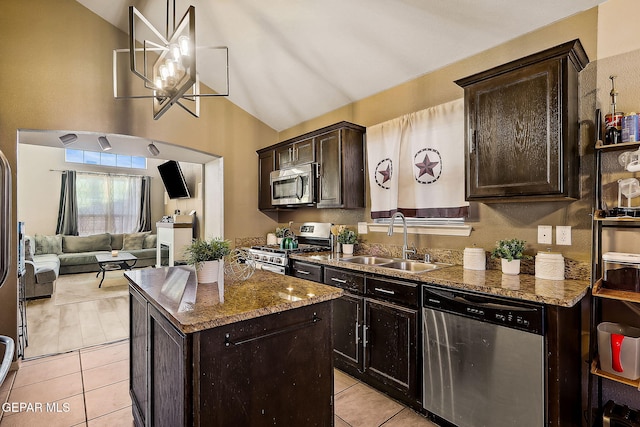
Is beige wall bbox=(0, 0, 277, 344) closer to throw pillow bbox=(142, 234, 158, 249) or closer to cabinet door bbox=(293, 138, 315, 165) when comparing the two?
cabinet door bbox=(293, 138, 315, 165)

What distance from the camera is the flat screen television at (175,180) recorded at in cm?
627

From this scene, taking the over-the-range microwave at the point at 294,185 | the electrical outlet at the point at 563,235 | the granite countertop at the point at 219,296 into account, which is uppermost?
the over-the-range microwave at the point at 294,185

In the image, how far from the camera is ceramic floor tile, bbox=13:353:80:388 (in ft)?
8.93

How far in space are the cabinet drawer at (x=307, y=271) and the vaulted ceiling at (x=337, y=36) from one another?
75.2 inches

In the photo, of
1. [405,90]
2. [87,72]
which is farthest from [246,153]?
[405,90]

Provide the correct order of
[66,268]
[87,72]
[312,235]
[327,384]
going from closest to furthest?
[327,384] → [87,72] → [312,235] → [66,268]

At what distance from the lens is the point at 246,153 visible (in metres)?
4.65

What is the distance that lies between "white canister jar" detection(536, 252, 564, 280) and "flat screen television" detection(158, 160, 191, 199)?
5.71 metres

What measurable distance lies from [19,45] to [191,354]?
354cm

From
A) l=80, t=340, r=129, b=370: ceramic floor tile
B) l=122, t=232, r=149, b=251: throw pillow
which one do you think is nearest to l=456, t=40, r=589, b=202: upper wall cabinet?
l=80, t=340, r=129, b=370: ceramic floor tile

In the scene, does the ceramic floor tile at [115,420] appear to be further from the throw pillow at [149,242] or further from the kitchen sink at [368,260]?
the throw pillow at [149,242]

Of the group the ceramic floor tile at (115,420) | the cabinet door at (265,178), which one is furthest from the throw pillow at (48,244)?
the ceramic floor tile at (115,420)

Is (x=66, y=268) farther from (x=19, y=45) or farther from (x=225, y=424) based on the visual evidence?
(x=225, y=424)

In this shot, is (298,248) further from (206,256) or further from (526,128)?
(526,128)
